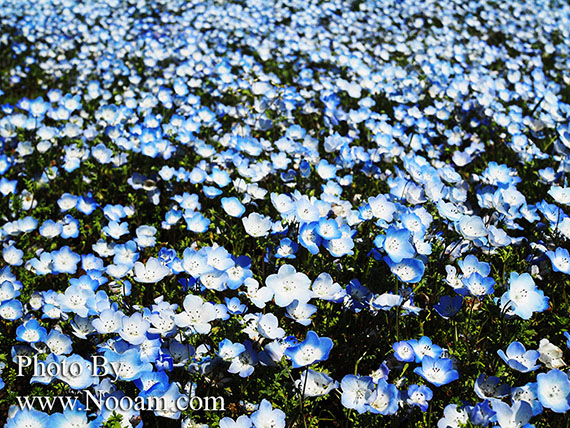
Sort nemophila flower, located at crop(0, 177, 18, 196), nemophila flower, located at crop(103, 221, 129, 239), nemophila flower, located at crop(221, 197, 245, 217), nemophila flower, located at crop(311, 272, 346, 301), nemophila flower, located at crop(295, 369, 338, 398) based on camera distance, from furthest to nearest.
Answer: nemophila flower, located at crop(0, 177, 18, 196), nemophila flower, located at crop(103, 221, 129, 239), nemophila flower, located at crop(221, 197, 245, 217), nemophila flower, located at crop(311, 272, 346, 301), nemophila flower, located at crop(295, 369, 338, 398)

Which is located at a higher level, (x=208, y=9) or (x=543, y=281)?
(x=208, y=9)

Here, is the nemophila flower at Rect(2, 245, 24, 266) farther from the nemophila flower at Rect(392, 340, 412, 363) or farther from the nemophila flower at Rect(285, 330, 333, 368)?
the nemophila flower at Rect(392, 340, 412, 363)

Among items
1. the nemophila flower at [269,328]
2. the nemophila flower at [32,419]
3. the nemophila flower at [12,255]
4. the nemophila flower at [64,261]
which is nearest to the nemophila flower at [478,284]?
the nemophila flower at [269,328]

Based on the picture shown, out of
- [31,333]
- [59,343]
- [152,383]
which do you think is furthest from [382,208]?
[31,333]

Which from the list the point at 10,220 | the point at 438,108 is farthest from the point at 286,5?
the point at 10,220

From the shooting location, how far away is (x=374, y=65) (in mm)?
5953

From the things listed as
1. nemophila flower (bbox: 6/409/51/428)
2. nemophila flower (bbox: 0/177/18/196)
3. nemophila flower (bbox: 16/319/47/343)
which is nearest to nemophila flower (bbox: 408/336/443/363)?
nemophila flower (bbox: 6/409/51/428)

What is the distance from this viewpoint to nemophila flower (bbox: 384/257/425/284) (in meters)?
2.24

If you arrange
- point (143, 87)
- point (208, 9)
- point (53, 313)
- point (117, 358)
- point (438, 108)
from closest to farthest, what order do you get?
point (117, 358) < point (53, 313) < point (438, 108) < point (143, 87) < point (208, 9)

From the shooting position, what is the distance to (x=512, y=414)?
6.11 ft

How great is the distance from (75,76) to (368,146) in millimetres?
3595

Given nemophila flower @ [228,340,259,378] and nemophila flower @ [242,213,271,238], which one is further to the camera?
nemophila flower @ [242,213,271,238]

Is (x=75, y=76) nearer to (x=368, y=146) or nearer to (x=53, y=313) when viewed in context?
(x=368, y=146)

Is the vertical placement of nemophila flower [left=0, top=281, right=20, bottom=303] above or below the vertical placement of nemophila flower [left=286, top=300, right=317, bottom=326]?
below
